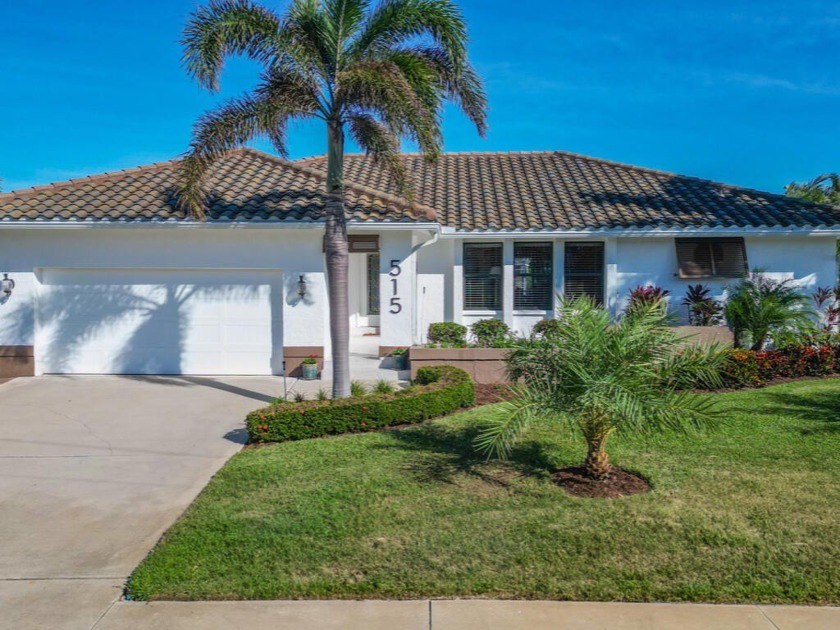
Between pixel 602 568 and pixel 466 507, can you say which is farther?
pixel 466 507

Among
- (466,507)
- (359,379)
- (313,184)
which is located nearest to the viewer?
(466,507)

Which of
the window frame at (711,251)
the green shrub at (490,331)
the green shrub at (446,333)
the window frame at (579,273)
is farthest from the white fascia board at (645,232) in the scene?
the green shrub at (446,333)

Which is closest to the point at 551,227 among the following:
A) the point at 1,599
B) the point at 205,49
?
the point at 205,49

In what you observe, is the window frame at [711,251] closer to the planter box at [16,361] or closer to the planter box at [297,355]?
the planter box at [297,355]

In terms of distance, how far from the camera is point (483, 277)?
51.6 ft

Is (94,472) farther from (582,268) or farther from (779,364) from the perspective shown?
(582,268)

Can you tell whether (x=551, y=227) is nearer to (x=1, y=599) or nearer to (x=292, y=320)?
(x=292, y=320)

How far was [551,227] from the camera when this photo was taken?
14.5 meters

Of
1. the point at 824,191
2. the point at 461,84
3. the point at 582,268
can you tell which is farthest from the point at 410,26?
the point at 824,191

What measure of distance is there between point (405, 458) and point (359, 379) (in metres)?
4.78

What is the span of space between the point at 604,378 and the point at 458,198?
11237 millimetres

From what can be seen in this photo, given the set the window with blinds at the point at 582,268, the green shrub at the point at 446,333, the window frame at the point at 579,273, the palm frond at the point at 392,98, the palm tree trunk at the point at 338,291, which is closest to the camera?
the palm frond at the point at 392,98

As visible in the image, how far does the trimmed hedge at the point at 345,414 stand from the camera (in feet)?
27.2

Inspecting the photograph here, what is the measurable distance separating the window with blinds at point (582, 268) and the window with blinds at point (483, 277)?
1.62 m
